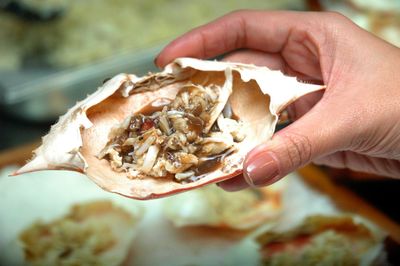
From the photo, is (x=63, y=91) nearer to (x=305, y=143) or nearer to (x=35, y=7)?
(x=35, y=7)

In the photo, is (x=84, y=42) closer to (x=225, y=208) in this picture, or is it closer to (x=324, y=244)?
(x=225, y=208)

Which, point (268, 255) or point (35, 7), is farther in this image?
point (35, 7)

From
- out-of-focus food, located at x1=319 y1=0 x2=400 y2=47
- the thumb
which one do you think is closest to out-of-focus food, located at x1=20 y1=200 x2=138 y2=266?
the thumb

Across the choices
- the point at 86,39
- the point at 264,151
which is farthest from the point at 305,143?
the point at 86,39

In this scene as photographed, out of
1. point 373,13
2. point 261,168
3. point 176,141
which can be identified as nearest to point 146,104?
point 176,141

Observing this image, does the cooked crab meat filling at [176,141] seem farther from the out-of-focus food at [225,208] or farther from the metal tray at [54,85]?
the metal tray at [54,85]
